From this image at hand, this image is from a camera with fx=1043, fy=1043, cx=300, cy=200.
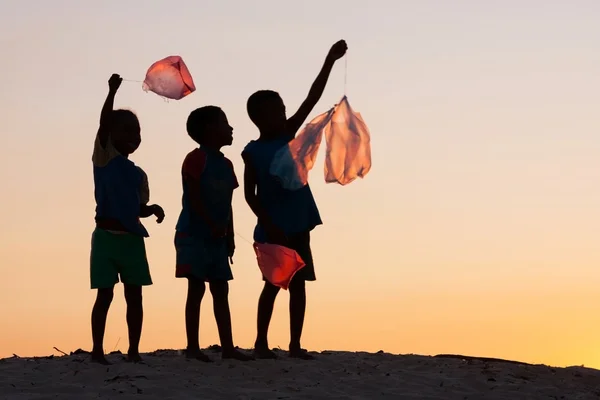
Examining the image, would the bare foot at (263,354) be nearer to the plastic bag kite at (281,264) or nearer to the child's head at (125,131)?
the plastic bag kite at (281,264)

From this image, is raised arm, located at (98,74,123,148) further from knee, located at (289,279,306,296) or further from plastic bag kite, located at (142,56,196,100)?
knee, located at (289,279,306,296)

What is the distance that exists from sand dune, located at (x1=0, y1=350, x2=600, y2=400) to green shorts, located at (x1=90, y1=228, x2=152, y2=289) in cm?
81

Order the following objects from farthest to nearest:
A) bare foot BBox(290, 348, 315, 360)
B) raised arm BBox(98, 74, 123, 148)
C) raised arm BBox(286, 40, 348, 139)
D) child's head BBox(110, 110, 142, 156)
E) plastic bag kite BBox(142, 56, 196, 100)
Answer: plastic bag kite BBox(142, 56, 196, 100) < bare foot BBox(290, 348, 315, 360) < raised arm BBox(286, 40, 348, 139) < child's head BBox(110, 110, 142, 156) < raised arm BBox(98, 74, 123, 148)

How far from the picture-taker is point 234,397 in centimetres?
882

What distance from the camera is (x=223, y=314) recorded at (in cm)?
1011

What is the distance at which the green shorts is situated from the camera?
9820 mm

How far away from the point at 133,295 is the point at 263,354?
1419 mm

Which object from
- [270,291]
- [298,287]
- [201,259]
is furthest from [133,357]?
[298,287]

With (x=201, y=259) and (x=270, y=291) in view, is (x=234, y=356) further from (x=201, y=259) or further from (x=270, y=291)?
(x=201, y=259)

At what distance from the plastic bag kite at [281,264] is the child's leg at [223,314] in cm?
50

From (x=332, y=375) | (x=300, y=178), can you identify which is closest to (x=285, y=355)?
(x=332, y=375)

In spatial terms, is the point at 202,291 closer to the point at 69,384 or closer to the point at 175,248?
the point at 175,248

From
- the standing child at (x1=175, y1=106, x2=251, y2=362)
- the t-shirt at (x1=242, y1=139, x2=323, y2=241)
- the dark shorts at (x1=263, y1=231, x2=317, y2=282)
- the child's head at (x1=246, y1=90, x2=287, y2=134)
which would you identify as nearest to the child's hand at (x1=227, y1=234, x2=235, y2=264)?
the standing child at (x1=175, y1=106, x2=251, y2=362)

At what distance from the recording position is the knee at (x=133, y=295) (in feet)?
32.8
